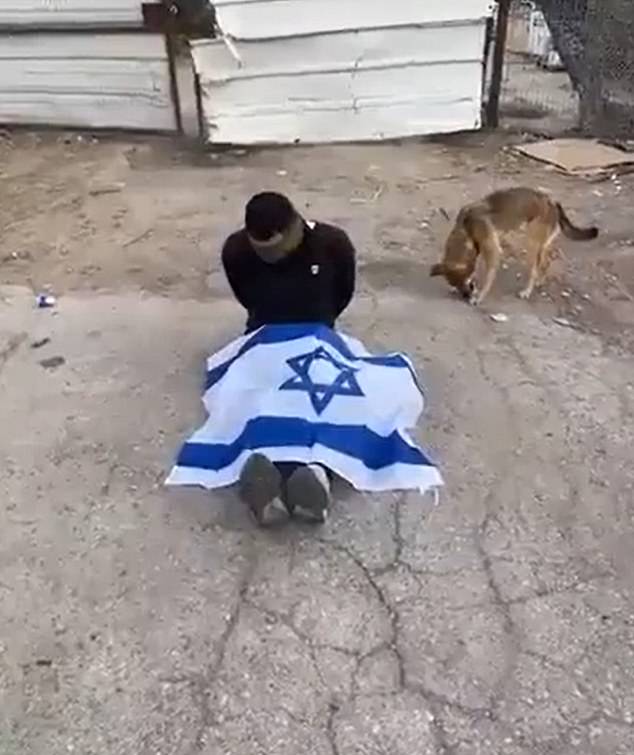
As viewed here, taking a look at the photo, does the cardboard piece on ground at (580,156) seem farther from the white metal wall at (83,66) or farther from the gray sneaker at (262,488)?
the gray sneaker at (262,488)

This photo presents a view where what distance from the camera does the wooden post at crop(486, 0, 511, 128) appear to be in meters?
6.84

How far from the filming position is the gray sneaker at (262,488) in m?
2.92

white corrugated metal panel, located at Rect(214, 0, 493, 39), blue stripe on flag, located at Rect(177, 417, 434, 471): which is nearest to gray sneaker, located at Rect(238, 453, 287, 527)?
blue stripe on flag, located at Rect(177, 417, 434, 471)

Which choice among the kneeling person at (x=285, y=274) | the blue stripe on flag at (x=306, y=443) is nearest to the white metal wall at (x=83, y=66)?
the kneeling person at (x=285, y=274)

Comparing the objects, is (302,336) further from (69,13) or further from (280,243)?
(69,13)

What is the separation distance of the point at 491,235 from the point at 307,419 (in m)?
1.71

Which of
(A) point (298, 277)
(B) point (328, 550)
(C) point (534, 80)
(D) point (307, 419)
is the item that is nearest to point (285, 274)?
(A) point (298, 277)

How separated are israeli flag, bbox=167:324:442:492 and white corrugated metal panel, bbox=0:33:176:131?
13.5 feet

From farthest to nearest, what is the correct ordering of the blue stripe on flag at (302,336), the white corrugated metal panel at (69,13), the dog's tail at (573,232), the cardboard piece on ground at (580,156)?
the white corrugated metal panel at (69,13) < the cardboard piece on ground at (580,156) < the dog's tail at (573,232) < the blue stripe on flag at (302,336)

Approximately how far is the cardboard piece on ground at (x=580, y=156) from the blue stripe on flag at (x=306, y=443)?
3678mm

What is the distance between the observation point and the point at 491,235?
443 centimetres

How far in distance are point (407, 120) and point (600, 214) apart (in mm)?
1863

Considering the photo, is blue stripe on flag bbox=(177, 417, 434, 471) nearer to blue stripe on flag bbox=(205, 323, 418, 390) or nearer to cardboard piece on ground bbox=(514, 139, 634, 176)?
blue stripe on flag bbox=(205, 323, 418, 390)

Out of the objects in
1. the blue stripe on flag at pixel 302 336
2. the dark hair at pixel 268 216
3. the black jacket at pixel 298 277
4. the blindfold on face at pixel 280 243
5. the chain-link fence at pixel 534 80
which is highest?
the dark hair at pixel 268 216
